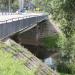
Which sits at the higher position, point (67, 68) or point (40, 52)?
point (67, 68)

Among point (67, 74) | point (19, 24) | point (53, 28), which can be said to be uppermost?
point (19, 24)

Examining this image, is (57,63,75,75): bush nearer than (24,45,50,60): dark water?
Yes

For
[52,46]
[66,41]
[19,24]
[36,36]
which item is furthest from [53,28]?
[19,24]

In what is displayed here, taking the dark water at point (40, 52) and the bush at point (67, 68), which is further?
the dark water at point (40, 52)

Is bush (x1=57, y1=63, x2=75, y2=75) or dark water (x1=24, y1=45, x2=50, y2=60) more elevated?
bush (x1=57, y1=63, x2=75, y2=75)

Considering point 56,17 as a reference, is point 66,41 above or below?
below

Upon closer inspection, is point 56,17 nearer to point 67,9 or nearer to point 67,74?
point 67,9

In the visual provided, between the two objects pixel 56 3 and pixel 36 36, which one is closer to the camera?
pixel 56 3

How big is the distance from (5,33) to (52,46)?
29.8 m

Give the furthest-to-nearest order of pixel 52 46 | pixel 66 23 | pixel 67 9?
pixel 52 46 → pixel 66 23 → pixel 67 9

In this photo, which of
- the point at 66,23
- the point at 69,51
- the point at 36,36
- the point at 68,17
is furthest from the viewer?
the point at 36,36

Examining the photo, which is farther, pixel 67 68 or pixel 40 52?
pixel 40 52

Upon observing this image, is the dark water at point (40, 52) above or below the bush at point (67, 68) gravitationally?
below

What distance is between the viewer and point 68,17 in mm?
21516
